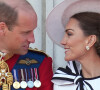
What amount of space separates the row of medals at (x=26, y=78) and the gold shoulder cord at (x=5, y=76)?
0.04m

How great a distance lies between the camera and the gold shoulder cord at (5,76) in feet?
6.89

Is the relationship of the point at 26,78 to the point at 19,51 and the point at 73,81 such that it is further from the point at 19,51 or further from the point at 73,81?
the point at 73,81

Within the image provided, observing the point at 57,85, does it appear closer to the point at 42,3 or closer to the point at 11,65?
the point at 11,65

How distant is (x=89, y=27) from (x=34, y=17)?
34 centimetres

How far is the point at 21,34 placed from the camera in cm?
211

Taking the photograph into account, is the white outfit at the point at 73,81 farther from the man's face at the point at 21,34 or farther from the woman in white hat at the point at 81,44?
the man's face at the point at 21,34

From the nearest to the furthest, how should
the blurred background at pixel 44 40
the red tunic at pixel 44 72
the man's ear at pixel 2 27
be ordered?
the man's ear at pixel 2 27, the red tunic at pixel 44 72, the blurred background at pixel 44 40

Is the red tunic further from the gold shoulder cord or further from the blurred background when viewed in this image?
the blurred background

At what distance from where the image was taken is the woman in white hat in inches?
83.0

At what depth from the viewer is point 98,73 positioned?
2160mm

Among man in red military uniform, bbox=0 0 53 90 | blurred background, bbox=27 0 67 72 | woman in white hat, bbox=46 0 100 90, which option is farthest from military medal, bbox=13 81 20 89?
blurred background, bbox=27 0 67 72

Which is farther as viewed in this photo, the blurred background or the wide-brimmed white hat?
the blurred background

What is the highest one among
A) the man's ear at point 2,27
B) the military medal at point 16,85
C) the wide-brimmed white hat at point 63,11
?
the wide-brimmed white hat at point 63,11

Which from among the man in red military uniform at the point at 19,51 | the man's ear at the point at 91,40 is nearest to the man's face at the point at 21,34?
the man in red military uniform at the point at 19,51
